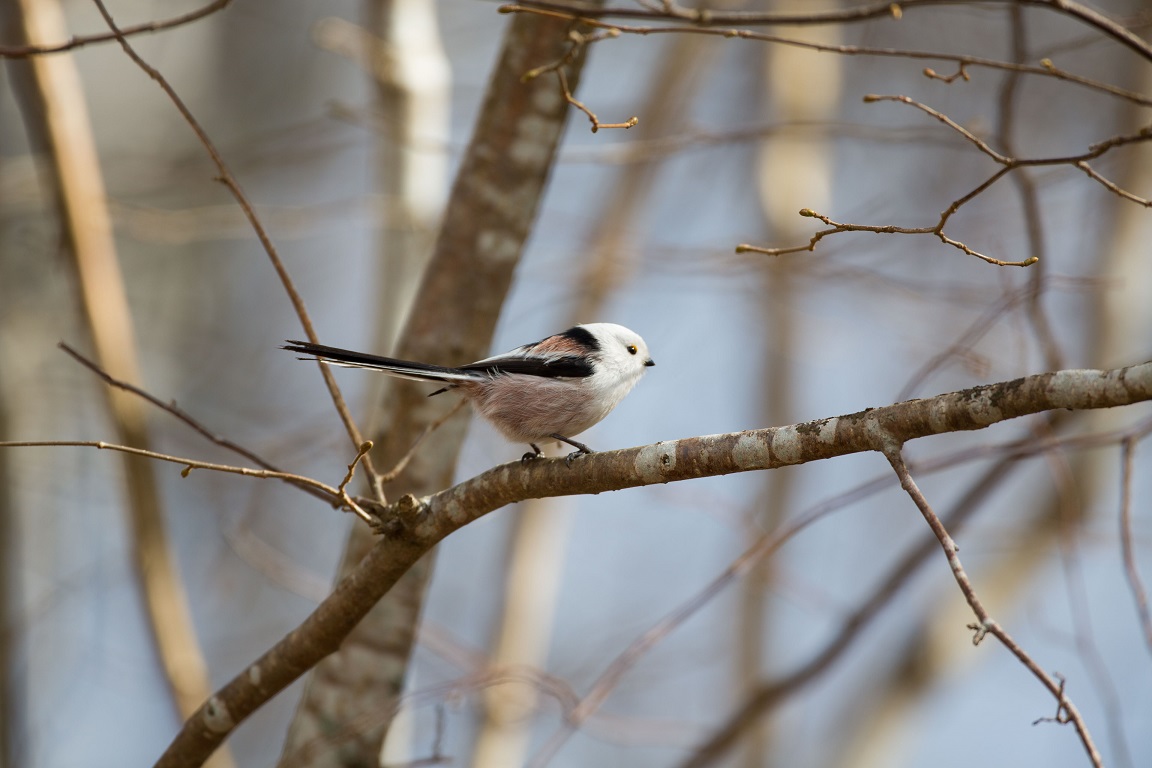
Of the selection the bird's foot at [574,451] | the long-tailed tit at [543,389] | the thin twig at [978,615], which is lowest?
the thin twig at [978,615]

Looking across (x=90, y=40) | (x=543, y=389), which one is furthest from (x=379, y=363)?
(x=90, y=40)

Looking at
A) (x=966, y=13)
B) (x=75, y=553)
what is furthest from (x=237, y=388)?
(x=966, y=13)

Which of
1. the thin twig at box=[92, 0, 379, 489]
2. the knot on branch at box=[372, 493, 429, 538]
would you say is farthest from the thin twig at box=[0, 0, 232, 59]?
the knot on branch at box=[372, 493, 429, 538]

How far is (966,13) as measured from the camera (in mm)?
7816

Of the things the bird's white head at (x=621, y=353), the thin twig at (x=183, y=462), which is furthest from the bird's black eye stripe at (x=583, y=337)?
the thin twig at (x=183, y=462)

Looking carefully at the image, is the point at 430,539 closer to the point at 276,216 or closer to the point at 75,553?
the point at 276,216

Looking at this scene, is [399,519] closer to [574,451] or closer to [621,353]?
[574,451]

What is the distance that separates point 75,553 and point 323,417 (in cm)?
345

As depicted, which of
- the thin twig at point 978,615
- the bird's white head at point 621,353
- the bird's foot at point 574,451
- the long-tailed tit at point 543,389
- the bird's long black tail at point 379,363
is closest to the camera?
the thin twig at point 978,615

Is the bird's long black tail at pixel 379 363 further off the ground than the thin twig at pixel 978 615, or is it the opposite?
the bird's long black tail at pixel 379 363

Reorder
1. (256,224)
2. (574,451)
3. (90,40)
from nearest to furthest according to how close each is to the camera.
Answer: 1. (256,224)
2. (90,40)
3. (574,451)

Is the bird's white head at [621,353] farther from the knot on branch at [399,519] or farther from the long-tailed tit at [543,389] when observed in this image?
the knot on branch at [399,519]

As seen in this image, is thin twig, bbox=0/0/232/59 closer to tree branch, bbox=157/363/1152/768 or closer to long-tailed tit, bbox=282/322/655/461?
long-tailed tit, bbox=282/322/655/461

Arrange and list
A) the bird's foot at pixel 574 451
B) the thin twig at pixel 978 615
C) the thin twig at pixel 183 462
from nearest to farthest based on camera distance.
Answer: the thin twig at pixel 978 615 < the thin twig at pixel 183 462 < the bird's foot at pixel 574 451
